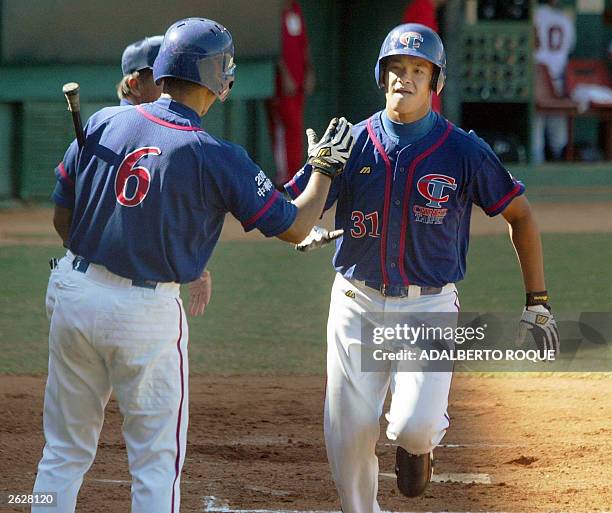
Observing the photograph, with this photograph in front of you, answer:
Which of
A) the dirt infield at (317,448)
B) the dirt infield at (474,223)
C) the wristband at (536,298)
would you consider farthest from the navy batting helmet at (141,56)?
the dirt infield at (474,223)

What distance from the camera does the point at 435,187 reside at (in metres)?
4.06

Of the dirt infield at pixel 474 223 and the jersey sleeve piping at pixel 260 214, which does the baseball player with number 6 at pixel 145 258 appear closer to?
the jersey sleeve piping at pixel 260 214

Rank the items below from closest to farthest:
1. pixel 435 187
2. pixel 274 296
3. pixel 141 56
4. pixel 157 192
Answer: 1. pixel 157 192
2. pixel 435 187
3. pixel 141 56
4. pixel 274 296

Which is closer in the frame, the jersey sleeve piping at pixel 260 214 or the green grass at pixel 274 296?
the jersey sleeve piping at pixel 260 214

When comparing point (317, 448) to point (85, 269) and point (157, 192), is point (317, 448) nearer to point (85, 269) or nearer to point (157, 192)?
point (85, 269)

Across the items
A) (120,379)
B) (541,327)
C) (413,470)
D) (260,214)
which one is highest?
(260,214)

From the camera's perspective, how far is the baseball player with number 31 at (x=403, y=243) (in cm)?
402

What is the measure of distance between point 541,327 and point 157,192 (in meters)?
1.55

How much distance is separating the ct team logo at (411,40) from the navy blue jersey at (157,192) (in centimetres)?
83

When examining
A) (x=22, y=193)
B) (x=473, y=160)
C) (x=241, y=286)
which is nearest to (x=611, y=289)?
(x=241, y=286)

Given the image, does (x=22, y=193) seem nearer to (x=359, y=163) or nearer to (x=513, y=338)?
(x=513, y=338)

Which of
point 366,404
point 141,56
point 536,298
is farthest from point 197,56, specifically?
point 536,298

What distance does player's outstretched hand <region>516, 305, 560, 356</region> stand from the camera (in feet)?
13.8

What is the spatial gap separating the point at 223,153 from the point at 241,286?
5771 millimetres
